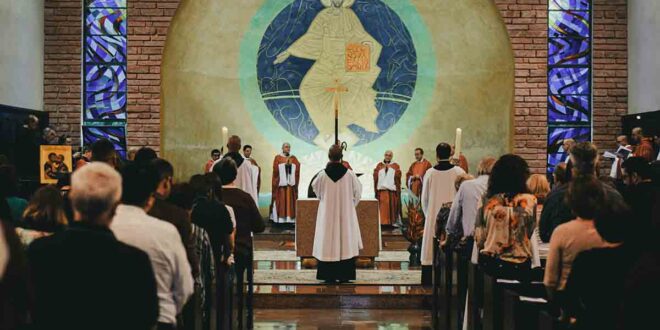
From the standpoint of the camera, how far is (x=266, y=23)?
17.0m

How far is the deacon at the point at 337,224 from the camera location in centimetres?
1040

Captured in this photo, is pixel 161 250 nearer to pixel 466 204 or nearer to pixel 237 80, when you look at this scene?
pixel 466 204

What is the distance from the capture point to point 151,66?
15578 millimetres

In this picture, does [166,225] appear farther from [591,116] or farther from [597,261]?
[591,116]

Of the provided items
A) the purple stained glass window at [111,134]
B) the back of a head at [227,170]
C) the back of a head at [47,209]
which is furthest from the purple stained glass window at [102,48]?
the back of a head at [47,209]

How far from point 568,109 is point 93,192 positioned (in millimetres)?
13987

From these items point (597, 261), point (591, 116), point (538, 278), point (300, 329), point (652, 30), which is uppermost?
point (652, 30)

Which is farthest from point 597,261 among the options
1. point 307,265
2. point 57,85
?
point 57,85

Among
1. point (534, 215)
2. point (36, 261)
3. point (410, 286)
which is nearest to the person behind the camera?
point (36, 261)

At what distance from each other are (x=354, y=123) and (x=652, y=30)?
221 inches

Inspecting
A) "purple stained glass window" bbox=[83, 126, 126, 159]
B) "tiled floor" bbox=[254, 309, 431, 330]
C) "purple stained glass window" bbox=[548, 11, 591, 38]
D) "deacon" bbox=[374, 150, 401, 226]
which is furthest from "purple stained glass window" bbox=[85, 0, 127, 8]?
"tiled floor" bbox=[254, 309, 431, 330]

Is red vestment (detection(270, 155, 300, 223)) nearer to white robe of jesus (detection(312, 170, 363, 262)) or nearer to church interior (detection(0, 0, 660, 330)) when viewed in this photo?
church interior (detection(0, 0, 660, 330))

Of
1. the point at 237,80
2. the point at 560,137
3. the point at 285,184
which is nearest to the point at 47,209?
→ the point at 285,184

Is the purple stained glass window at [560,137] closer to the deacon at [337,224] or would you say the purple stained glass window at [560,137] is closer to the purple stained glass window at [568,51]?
the purple stained glass window at [568,51]
